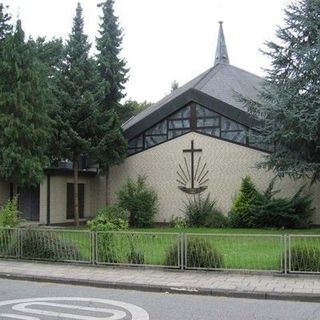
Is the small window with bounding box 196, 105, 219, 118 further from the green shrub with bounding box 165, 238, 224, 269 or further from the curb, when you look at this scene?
the curb

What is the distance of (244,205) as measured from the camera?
27.7m

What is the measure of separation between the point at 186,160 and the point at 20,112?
10010mm

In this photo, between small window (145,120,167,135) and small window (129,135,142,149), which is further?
small window (129,135,142,149)

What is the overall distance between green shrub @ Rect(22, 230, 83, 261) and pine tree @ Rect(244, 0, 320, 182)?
12.0 meters

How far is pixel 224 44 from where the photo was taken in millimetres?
44750

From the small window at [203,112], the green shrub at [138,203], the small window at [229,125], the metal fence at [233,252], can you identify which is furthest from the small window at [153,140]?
the metal fence at [233,252]

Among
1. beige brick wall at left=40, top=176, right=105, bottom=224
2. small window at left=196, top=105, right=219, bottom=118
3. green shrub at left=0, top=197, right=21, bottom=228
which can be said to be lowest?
green shrub at left=0, top=197, right=21, bottom=228

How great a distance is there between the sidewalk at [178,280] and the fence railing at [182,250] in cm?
25

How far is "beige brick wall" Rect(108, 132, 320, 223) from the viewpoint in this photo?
29.0m

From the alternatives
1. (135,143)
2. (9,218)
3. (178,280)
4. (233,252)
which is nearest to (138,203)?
(135,143)

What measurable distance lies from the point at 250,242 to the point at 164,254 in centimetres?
199

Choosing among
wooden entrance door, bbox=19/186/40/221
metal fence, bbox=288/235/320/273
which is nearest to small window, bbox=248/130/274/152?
wooden entrance door, bbox=19/186/40/221

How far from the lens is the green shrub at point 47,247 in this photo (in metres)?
14.0

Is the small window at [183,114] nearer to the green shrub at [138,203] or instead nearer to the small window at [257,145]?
the small window at [257,145]
